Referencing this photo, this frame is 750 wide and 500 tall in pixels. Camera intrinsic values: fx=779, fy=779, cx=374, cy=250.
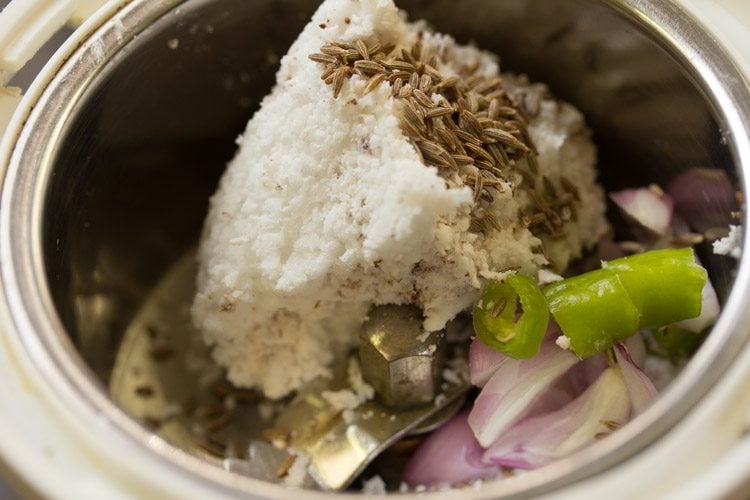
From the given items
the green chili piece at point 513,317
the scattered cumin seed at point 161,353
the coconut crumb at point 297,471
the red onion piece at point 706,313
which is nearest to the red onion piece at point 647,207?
the red onion piece at point 706,313

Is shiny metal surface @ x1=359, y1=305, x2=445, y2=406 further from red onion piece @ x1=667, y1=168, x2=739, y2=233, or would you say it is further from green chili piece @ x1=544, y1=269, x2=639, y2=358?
red onion piece @ x1=667, y1=168, x2=739, y2=233

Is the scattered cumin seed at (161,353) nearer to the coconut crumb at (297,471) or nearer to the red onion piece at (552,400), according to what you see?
the coconut crumb at (297,471)

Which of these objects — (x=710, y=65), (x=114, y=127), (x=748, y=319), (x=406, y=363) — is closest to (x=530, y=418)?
(x=406, y=363)

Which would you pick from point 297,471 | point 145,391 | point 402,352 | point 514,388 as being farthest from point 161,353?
point 514,388

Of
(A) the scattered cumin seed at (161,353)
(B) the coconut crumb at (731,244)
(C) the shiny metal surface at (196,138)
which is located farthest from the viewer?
(A) the scattered cumin seed at (161,353)

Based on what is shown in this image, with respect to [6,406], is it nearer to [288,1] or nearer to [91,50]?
[91,50]

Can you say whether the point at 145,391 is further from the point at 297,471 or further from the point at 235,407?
the point at 297,471

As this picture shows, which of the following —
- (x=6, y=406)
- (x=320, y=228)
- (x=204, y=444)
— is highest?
(x=320, y=228)

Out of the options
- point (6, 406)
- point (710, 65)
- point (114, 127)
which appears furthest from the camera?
point (114, 127)
